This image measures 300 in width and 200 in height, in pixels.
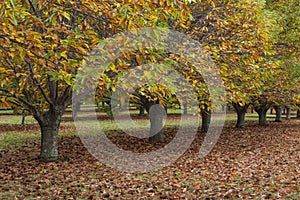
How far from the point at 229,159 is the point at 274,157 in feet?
5.38

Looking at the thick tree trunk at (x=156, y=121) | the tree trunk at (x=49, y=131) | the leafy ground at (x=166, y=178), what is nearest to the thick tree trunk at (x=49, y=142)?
the tree trunk at (x=49, y=131)

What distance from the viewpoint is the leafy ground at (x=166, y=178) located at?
23.2ft

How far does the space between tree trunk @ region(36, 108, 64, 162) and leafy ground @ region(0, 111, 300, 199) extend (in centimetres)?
45

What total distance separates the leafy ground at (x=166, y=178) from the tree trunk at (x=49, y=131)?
17.6 inches

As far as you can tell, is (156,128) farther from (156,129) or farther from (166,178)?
(166,178)

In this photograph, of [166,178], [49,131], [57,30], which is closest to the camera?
[57,30]

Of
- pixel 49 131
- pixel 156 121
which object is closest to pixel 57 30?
pixel 49 131

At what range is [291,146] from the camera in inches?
571

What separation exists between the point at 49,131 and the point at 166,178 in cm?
466

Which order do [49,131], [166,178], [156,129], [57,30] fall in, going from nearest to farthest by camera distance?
[57,30]
[166,178]
[49,131]
[156,129]

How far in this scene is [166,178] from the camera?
8594 mm

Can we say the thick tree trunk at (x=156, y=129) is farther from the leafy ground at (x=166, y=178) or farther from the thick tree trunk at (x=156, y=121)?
the leafy ground at (x=166, y=178)

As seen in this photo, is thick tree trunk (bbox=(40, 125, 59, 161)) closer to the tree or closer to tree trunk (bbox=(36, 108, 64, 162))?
tree trunk (bbox=(36, 108, 64, 162))

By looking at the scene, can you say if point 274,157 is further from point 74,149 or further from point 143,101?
point 74,149
